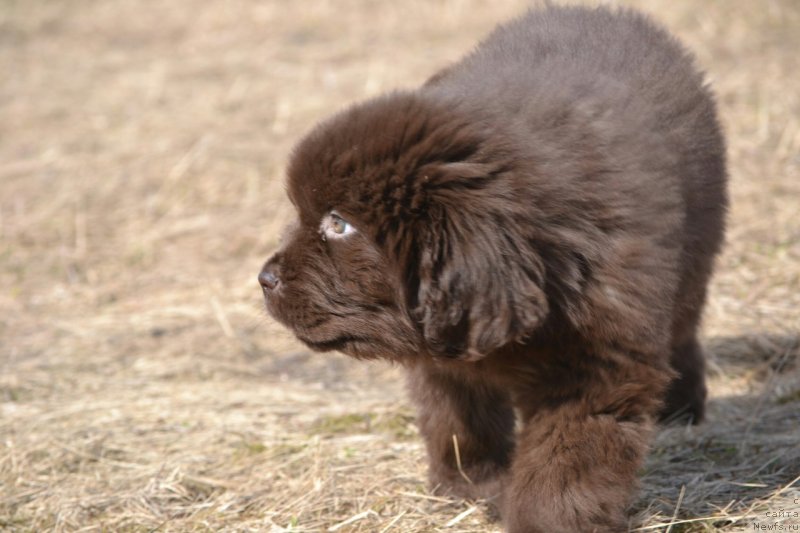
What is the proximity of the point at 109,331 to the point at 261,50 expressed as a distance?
24.4 feet

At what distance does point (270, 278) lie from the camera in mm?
3912

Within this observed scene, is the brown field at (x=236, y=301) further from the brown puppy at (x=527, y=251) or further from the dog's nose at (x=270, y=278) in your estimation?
the dog's nose at (x=270, y=278)

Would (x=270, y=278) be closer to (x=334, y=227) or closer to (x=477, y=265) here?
(x=334, y=227)

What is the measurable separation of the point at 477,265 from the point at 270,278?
963mm

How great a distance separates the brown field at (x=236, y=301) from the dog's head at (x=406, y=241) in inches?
41.2

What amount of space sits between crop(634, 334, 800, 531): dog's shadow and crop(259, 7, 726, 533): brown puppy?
58cm

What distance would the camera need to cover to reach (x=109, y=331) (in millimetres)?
6945

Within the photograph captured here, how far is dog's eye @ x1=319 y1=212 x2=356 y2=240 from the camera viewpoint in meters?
3.69

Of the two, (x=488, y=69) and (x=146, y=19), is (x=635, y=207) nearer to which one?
(x=488, y=69)

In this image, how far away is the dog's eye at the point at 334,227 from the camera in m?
3.69

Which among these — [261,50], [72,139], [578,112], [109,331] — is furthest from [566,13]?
[261,50]

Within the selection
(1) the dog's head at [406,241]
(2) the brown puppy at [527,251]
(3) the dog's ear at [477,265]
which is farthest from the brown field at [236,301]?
(3) the dog's ear at [477,265]

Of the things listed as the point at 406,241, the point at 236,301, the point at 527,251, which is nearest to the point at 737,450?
the point at 527,251

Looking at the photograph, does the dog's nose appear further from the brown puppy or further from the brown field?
the brown field
